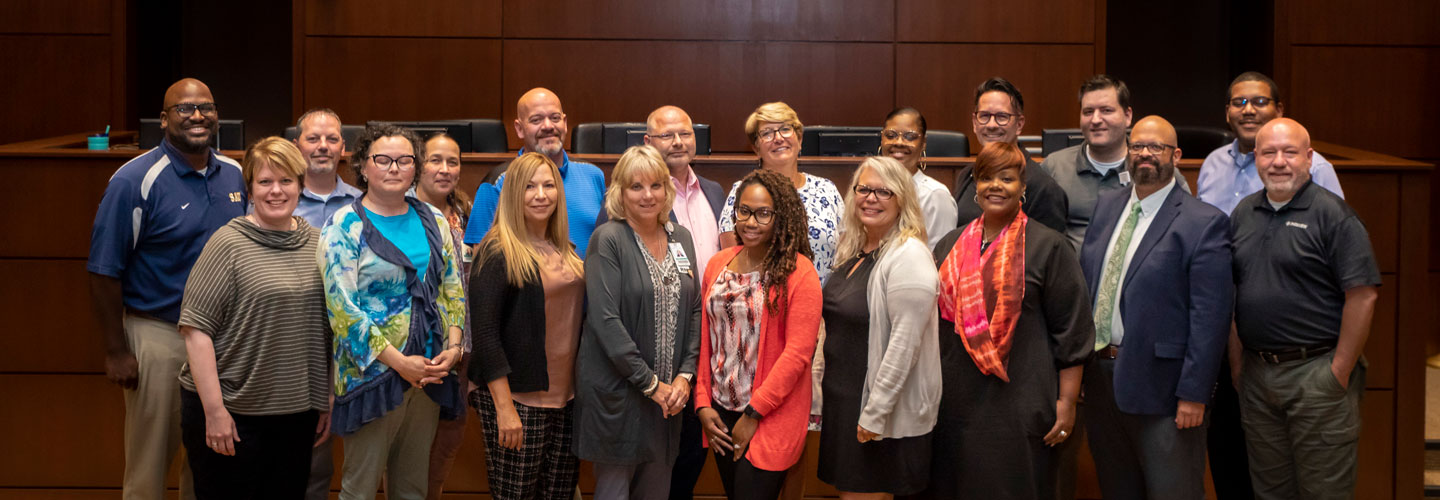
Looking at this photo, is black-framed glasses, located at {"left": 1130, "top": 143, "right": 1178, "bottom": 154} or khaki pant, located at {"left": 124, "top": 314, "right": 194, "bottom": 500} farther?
khaki pant, located at {"left": 124, "top": 314, "right": 194, "bottom": 500}

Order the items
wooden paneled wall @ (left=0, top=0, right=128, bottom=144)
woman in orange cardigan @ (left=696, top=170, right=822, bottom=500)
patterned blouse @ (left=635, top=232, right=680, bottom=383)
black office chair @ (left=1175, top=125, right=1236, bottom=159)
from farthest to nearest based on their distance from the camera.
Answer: wooden paneled wall @ (left=0, top=0, right=128, bottom=144) < black office chair @ (left=1175, top=125, right=1236, bottom=159) < patterned blouse @ (left=635, top=232, right=680, bottom=383) < woman in orange cardigan @ (left=696, top=170, right=822, bottom=500)

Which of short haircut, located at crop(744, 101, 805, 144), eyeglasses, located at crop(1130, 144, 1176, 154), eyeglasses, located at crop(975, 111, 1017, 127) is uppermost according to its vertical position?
eyeglasses, located at crop(975, 111, 1017, 127)

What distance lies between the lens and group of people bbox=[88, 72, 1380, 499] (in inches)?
110

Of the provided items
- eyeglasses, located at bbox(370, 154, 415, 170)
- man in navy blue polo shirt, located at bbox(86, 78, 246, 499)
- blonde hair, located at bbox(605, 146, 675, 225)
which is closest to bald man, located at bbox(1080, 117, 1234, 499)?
blonde hair, located at bbox(605, 146, 675, 225)

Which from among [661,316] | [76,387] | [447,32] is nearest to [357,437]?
[661,316]

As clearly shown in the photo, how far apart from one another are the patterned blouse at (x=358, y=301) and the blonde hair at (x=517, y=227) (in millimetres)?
231

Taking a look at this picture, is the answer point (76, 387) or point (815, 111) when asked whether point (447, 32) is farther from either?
point (76, 387)

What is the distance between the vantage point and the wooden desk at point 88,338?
154 inches

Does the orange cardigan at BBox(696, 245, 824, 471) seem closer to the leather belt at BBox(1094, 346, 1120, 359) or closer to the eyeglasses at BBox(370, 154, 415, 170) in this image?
the leather belt at BBox(1094, 346, 1120, 359)

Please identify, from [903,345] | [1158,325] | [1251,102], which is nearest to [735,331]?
[903,345]

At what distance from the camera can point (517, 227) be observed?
116 inches

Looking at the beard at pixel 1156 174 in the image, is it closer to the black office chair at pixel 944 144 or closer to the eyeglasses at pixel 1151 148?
the eyeglasses at pixel 1151 148

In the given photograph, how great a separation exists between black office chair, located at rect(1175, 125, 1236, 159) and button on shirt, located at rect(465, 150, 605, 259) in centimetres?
326

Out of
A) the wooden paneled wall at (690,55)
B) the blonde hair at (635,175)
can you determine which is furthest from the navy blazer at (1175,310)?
the wooden paneled wall at (690,55)
